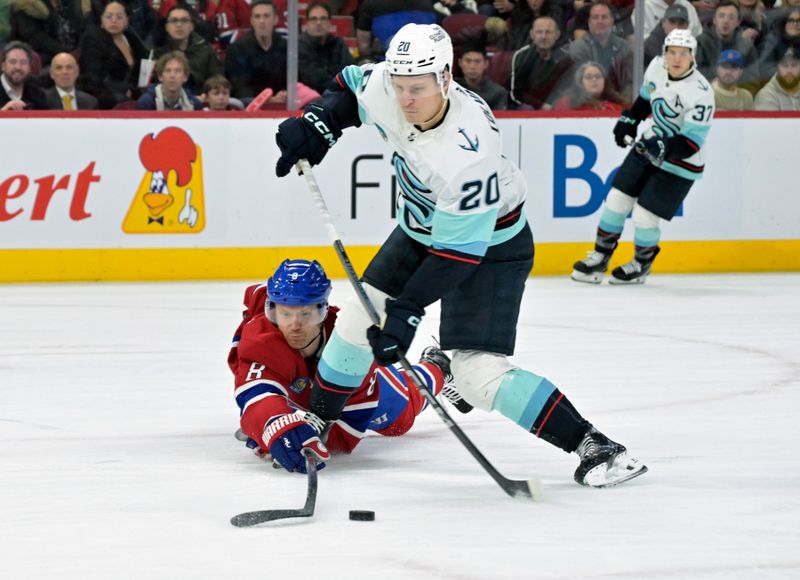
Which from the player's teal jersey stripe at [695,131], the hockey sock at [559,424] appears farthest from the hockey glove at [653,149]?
the hockey sock at [559,424]

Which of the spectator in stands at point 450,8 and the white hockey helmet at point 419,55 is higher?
the white hockey helmet at point 419,55

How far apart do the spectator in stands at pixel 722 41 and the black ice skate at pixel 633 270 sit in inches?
46.5

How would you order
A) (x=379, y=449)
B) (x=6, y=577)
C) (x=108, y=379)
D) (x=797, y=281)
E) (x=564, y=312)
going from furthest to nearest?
(x=797, y=281), (x=564, y=312), (x=108, y=379), (x=379, y=449), (x=6, y=577)

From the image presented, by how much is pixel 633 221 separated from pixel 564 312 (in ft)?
4.64

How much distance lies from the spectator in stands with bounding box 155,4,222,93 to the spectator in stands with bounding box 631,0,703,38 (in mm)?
2317

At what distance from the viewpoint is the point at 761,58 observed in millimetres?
8156

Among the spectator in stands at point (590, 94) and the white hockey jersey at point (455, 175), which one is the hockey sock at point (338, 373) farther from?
the spectator in stands at point (590, 94)

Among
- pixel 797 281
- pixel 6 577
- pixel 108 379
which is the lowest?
pixel 797 281

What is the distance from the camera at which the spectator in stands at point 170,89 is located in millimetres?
7387

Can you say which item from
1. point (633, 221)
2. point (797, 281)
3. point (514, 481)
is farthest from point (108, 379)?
point (797, 281)

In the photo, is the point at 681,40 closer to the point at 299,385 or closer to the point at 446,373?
the point at 446,373

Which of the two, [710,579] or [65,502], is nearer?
[710,579]

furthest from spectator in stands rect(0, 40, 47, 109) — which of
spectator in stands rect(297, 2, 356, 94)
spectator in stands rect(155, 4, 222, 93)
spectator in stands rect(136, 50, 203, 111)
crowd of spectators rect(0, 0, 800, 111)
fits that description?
spectator in stands rect(297, 2, 356, 94)

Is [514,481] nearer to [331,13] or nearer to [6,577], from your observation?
[6,577]
